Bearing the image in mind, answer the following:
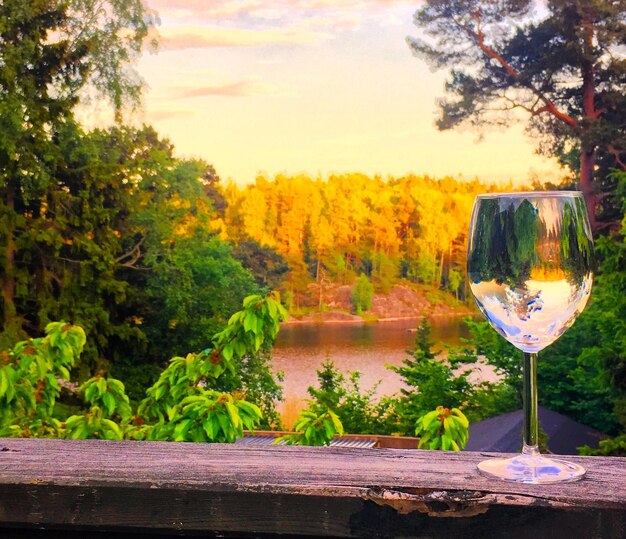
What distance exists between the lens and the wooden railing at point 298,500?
1.48 feet

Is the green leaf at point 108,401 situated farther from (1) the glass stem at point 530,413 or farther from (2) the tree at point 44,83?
(2) the tree at point 44,83

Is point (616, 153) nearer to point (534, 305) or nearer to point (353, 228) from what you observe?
point (353, 228)

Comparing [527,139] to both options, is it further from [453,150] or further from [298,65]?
[298,65]

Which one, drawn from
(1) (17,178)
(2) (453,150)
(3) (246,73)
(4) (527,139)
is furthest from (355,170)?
(1) (17,178)

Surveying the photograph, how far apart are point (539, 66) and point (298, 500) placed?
641 inches

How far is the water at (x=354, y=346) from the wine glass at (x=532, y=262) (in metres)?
19.6

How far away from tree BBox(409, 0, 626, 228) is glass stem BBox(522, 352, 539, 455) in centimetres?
1497

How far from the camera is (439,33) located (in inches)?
653

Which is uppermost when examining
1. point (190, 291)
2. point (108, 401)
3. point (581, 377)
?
point (108, 401)

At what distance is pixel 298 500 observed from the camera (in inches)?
18.4

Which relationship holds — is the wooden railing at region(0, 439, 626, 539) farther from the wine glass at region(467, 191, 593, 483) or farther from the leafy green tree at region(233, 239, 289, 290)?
the leafy green tree at region(233, 239, 289, 290)

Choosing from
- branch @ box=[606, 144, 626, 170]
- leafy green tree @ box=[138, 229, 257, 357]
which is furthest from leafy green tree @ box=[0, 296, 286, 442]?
leafy green tree @ box=[138, 229, 257, 357]

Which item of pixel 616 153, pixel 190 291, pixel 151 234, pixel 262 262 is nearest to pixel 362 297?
pixel 262 262

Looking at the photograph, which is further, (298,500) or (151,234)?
(151,234)
